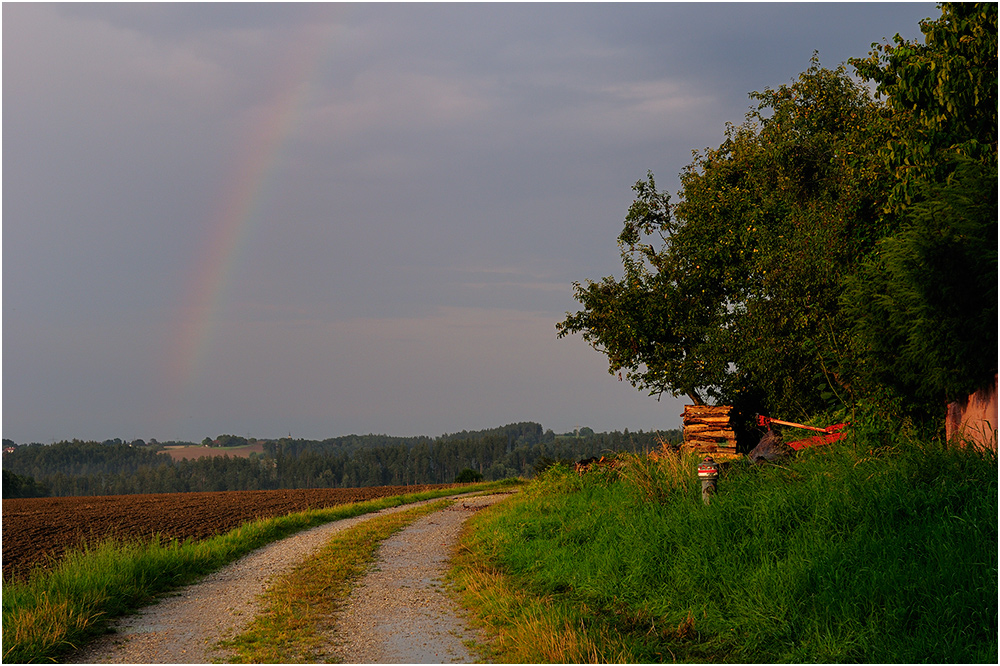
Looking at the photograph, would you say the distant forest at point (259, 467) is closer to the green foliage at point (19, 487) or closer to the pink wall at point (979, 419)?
the green foliage at point (19, 487)

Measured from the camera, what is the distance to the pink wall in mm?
10008

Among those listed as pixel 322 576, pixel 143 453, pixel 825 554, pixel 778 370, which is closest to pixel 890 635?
pixel 825 554

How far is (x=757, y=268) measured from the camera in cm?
2067

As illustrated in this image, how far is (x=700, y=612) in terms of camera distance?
25.3 ft

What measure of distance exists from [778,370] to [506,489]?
16392 mm

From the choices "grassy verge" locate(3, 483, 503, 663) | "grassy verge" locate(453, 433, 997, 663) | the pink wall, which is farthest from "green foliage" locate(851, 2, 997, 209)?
"grassy verge" locate(3, 483, 503, 663)

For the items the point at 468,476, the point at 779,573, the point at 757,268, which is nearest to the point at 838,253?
the point at 757,268

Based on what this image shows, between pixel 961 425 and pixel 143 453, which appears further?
pixel 143 453

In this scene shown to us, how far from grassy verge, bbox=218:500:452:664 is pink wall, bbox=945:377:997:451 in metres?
9.29

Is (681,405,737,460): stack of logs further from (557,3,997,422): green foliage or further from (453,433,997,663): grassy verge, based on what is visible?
(453,433,997,663): grassy verge

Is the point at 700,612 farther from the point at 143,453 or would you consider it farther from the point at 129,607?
the point at 143,453

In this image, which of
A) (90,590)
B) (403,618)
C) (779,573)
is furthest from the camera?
(90,590)

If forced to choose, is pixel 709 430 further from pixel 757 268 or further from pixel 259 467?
pixel 259 467

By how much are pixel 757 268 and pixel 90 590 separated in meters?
18.6
